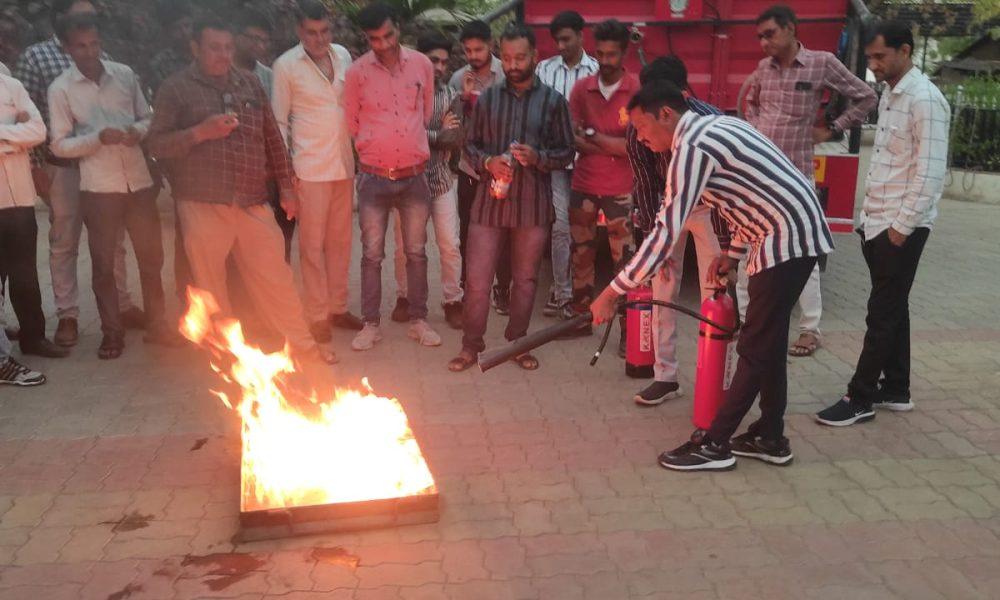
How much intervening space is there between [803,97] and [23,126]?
16.3 feet

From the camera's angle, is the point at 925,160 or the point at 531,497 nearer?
the point at 531,497

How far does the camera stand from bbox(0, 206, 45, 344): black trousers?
18.7 feet

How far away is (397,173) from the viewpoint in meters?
6.06

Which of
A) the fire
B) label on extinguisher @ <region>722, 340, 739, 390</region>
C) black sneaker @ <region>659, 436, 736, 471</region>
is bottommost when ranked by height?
black sneaker @ <region>659, 436, 736, 471</region>

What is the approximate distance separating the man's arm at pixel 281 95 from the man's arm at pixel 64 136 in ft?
3.66

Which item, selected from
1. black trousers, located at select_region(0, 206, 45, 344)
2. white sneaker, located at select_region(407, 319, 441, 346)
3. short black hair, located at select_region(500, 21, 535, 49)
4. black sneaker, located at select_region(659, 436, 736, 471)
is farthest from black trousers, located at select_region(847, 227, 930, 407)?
black trousers, located at select_region(0, 206, 45, 344)

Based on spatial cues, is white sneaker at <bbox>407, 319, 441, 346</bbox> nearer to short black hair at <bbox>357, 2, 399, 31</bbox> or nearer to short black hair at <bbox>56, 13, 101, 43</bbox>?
short black hair at <bbox>357, 2, 399, 31</bbox>

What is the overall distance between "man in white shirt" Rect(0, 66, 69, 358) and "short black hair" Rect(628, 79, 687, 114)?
3.81 m

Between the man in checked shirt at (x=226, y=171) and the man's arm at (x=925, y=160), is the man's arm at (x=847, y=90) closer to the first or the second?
the man's arm at (x=925, y=160)

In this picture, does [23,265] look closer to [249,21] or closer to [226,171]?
[226,171]

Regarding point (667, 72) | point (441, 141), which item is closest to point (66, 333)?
point (441, 141)

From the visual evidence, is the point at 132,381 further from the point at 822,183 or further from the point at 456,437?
the point at 822,183

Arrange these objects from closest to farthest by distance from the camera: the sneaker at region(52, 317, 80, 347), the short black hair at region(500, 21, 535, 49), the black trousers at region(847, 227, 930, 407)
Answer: the black trousers at region(847, 227, 930, 407) < the short black hair at region(500, 21, 535, 49) < the sneaker at region(52, 317, 80, 347)

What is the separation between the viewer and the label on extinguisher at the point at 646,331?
18.1 feet
